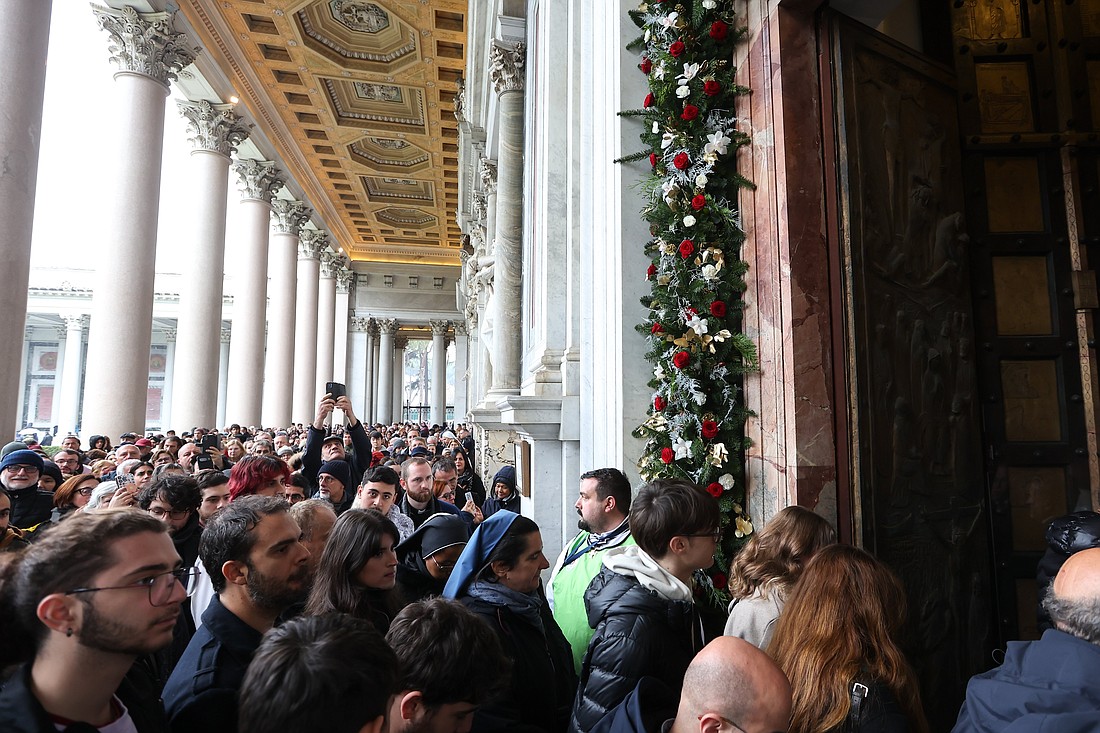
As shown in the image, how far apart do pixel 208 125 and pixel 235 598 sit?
17305 millimetres

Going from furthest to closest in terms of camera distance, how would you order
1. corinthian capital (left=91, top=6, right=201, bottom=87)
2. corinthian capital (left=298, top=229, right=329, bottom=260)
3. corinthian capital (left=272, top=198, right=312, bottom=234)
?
corinthian capital (left=298, top=229, right=329, bottom=260) < corinthian capital (left=272, top=198, right=312, bottom=234) < corinthian capital (left=91, top=6, right=201, bottom=87)

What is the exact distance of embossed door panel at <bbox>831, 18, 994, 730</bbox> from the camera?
3.35m

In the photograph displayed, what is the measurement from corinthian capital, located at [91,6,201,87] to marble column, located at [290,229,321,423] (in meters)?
12.7

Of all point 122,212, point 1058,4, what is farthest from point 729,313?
point 122,212

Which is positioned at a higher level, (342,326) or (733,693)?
(342,326)

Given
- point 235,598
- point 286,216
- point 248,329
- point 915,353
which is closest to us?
point 235,598

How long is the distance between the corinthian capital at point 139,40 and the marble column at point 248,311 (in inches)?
286

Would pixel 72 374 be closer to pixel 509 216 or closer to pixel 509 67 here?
pixel 509 216

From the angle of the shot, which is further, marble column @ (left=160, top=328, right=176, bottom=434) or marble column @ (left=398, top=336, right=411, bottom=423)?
marble column @ (left=398, top=336, right=411, bottom=423)

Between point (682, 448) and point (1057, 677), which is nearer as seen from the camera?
point (1057, 677)

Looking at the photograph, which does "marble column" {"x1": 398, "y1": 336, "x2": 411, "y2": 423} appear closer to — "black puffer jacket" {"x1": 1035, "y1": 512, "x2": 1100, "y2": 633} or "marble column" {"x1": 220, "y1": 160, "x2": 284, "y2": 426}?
"marble column" {"x1": 220, "y1": 160, "x2": 284, "y2": 426}

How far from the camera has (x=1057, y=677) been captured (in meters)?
1.40

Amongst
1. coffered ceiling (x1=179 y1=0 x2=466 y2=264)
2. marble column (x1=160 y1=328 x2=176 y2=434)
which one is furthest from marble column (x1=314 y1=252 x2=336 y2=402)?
marble column (x1=160 y1=328 x2=176 y2=434)

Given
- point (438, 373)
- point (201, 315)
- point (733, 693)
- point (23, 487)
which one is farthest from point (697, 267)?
point (438, 373)
